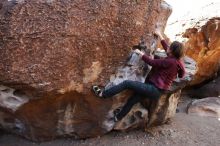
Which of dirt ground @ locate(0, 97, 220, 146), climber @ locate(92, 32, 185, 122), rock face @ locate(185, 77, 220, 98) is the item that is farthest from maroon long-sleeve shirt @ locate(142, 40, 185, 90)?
rock face @ locate(185, 77, 220, 98)

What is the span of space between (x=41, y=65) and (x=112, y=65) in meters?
1.00

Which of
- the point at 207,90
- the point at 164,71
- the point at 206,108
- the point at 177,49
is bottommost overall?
the point at 207,90

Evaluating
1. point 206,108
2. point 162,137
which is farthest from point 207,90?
point 162,137

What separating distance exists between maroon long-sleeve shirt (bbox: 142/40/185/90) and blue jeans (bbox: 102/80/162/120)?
102mm

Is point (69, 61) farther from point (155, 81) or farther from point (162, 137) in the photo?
point (162, 137)

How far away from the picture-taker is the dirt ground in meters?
5.99

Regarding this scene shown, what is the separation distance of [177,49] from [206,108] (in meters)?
2.61

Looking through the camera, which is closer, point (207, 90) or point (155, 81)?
point (155, 81)

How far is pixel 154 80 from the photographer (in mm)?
5594

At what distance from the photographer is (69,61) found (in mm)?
5207

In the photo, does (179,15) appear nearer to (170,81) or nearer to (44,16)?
(170,81)

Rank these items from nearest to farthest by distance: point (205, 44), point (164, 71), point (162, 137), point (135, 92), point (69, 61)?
1. point (69, 61)
2. point (164, 71)
3. point (135, 92)
4. point (162, 137)
5. point (205, 44)

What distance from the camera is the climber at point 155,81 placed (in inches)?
214

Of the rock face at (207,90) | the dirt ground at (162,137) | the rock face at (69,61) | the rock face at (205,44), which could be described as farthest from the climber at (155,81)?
the rock face at (207,90)
